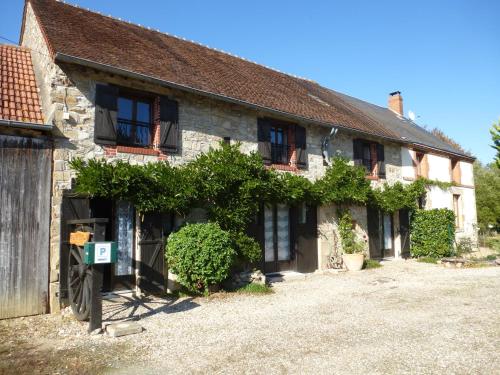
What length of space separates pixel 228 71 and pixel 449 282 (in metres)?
8.34

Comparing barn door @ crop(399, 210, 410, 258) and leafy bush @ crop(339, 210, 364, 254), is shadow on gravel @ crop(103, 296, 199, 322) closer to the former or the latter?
leafy bush @ crop(339, 210, 364, 254)

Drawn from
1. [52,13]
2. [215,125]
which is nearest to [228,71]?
[215,125]

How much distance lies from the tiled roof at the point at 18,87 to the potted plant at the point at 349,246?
8.40 m

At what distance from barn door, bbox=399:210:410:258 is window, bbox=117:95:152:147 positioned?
9.84m

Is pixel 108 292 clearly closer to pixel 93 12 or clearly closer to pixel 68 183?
pixel 68 183

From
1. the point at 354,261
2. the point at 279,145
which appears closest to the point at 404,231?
the point at 354,261

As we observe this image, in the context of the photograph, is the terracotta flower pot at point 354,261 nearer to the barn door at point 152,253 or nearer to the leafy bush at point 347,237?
→ the leafy bush at point 347,237

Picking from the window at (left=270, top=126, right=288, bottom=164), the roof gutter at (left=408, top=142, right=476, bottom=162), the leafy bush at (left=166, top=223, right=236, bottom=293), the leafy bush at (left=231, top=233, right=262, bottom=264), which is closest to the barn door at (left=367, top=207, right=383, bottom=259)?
the roof gutter at (left=408, top=142, right=476, bottom=162)

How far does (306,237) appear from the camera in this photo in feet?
35.4

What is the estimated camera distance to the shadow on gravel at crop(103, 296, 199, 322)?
614cm

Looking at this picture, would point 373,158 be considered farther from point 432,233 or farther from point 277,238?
point 277,238

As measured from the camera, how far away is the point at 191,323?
5.81 meters

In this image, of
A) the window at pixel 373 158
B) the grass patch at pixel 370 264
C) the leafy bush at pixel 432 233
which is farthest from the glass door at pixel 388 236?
the grass patch at pixel 370 264

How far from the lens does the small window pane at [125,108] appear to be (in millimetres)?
7973
